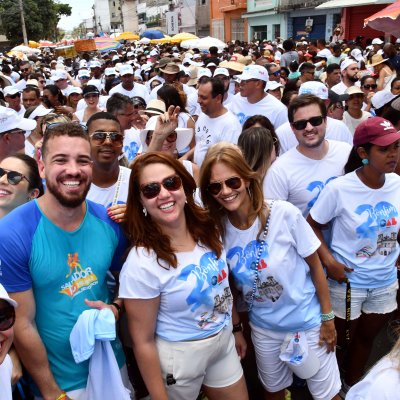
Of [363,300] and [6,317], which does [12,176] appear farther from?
[363,300]

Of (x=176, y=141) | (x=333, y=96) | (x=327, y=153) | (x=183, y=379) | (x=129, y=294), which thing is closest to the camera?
(x=129, y=294)

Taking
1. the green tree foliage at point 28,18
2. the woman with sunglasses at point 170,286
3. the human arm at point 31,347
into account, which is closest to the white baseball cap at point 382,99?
the woman with sunglasses at point 170,286

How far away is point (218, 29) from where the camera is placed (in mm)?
45906

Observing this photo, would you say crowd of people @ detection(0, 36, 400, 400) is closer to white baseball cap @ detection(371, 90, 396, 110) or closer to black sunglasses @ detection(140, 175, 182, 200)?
black sunglasses @ detection(140, 175, 182, 200)

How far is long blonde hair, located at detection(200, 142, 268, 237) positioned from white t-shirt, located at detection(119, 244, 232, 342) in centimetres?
33

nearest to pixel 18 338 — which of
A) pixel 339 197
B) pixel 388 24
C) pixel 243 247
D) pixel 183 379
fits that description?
pixel 183 379

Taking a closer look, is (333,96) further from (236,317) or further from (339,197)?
(236,317)

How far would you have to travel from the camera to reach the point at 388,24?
7227mm

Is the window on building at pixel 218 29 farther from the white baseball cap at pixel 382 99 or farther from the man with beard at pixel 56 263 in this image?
the man with beard at pixel 56 263

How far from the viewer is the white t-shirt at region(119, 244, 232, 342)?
7.13 ft

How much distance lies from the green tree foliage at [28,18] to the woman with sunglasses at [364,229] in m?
56.2

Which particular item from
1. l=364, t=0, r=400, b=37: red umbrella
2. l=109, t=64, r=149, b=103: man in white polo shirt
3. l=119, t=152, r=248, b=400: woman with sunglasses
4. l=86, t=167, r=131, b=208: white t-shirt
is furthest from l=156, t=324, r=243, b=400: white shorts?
l=109, t=64, r=149, b=103: man in white polo shirt

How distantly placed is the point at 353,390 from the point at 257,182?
133 cm

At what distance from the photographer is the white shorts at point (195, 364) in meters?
2.30
